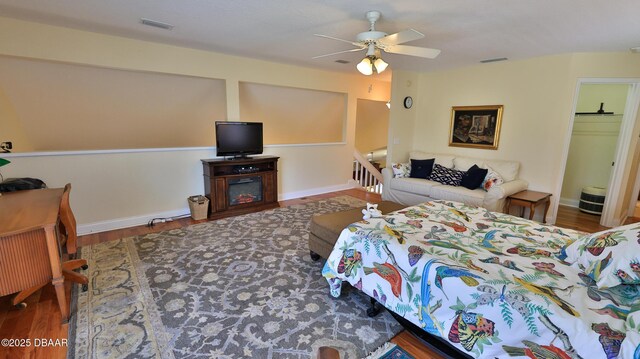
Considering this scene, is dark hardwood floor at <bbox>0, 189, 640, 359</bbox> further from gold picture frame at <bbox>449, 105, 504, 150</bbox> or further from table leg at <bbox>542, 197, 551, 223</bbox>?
gold picture frame at <bbox>449, 105, 504, 150</bbox>

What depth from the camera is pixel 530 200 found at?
12.7ft

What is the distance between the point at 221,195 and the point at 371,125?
5.14 m

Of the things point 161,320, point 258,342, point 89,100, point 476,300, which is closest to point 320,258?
point 258,342

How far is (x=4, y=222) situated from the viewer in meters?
1.92

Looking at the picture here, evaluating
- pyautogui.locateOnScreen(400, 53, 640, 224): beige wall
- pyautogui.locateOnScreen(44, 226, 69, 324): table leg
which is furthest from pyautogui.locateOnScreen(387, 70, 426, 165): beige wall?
pyautogui.locateOnScreen(44, 226, 69, 324): table leg

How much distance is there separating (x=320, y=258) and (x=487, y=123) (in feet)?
12.4

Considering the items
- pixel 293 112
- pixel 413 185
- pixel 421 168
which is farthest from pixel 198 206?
pixel 421 168

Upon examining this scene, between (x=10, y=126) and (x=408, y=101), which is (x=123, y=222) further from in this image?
(x=408, y=101)

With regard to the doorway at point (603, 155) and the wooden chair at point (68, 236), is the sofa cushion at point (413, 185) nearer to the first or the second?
the doorway at point (603, 155)

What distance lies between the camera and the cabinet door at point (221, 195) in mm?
4387

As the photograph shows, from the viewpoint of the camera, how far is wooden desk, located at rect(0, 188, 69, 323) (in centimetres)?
185

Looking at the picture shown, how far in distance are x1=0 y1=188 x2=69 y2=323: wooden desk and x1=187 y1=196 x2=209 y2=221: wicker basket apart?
6.67ft

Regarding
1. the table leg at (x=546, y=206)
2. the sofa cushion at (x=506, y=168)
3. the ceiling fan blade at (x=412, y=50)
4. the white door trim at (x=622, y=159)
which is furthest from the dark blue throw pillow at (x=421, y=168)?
the ceiling fan blade at (x=412, y=50)

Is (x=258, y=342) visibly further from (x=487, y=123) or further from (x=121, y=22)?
(x=487, y=123)
